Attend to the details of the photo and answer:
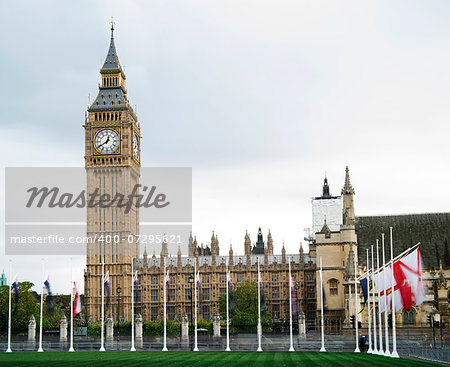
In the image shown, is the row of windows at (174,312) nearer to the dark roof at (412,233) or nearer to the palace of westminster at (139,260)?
the palace of westminster at (139,260)

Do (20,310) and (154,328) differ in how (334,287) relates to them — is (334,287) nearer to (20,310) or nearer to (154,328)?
(154,328)

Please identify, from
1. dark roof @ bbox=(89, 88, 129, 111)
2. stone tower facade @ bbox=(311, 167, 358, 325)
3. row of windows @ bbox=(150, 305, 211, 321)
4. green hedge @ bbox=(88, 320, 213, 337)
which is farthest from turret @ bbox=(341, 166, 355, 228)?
dark roof @ bbox=(89, 88, 129, 111)

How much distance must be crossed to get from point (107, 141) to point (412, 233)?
48030 millimetres

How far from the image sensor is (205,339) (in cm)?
6159

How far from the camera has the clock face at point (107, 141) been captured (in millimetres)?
110250

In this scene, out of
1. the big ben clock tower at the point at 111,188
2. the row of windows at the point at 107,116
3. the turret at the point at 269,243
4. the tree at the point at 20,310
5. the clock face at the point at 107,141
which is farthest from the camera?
the row of windows at the point at 107,116

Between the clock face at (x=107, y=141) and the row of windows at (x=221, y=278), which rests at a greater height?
the clock face at (x=107, y=141)

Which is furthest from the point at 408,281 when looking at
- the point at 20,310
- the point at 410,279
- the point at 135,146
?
the point at 135,146

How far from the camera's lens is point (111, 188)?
110 meters

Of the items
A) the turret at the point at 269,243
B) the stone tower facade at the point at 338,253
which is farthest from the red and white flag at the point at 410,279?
the turret at the point at 269,243

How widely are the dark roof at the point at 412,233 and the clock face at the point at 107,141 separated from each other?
40.3m

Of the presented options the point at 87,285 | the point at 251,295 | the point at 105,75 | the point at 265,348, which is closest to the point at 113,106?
the point at 105,75

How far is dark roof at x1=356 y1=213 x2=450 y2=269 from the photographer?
81875mm

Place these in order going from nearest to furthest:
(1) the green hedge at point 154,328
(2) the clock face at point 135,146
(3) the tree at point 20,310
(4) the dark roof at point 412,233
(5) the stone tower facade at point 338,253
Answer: (1) the green hedge at point 154,328, (3) the tree at point 20,310, (4) the dark roof at point 412,233, (5) the stone tower facade at point 338,253, (2) the clock face at point 135,146
